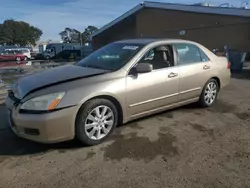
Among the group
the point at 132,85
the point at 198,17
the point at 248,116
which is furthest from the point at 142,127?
the point at 198,17

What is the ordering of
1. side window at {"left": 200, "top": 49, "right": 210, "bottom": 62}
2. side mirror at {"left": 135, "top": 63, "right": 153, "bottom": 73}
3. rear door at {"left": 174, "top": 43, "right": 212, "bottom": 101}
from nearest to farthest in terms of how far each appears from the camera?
1. side mirror at {"left": 135, "top": 63, "right": 153, "bottom": 73}
2. rear door at {"left": 174, "top": 43, "right": 212, "bottom": 101}
3. side window at {"left": 200, "top": 49, "right": 210, "bottom": 62}

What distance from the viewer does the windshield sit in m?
3.96

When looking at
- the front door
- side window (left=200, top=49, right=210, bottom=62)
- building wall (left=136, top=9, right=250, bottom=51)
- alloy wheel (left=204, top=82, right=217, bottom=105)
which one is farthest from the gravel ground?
building wall (left=136, top=9, right=250, bottom=51)

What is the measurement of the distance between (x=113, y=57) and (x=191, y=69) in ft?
4.98

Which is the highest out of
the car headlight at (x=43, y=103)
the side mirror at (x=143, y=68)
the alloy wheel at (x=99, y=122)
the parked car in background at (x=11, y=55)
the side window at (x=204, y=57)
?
the parked car in background at (x=11, y=55)

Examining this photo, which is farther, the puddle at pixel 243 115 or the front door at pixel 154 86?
the puddle at pixel 243 115

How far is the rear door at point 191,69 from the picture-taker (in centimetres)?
452

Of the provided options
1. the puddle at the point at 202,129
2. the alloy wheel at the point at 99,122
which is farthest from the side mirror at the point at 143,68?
the puddle at the point at 202,129

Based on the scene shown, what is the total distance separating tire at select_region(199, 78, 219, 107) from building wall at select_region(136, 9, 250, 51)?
45.3ft

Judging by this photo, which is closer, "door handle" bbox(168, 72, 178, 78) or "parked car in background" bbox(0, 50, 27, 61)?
"door handle" bbox(168, 72, 178, 78)

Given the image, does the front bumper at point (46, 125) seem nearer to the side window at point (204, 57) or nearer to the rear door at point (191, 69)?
the rear door at point (191, 69)

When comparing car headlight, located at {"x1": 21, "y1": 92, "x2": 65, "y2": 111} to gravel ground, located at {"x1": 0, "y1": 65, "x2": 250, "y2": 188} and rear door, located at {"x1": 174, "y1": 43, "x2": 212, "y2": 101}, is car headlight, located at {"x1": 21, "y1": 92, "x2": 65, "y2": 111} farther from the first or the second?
rear door, located at {"x1": 174, "y1": 43, "x2": 212, "y2": 101}

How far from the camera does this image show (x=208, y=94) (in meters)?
5.13

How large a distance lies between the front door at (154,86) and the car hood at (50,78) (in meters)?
0.54
